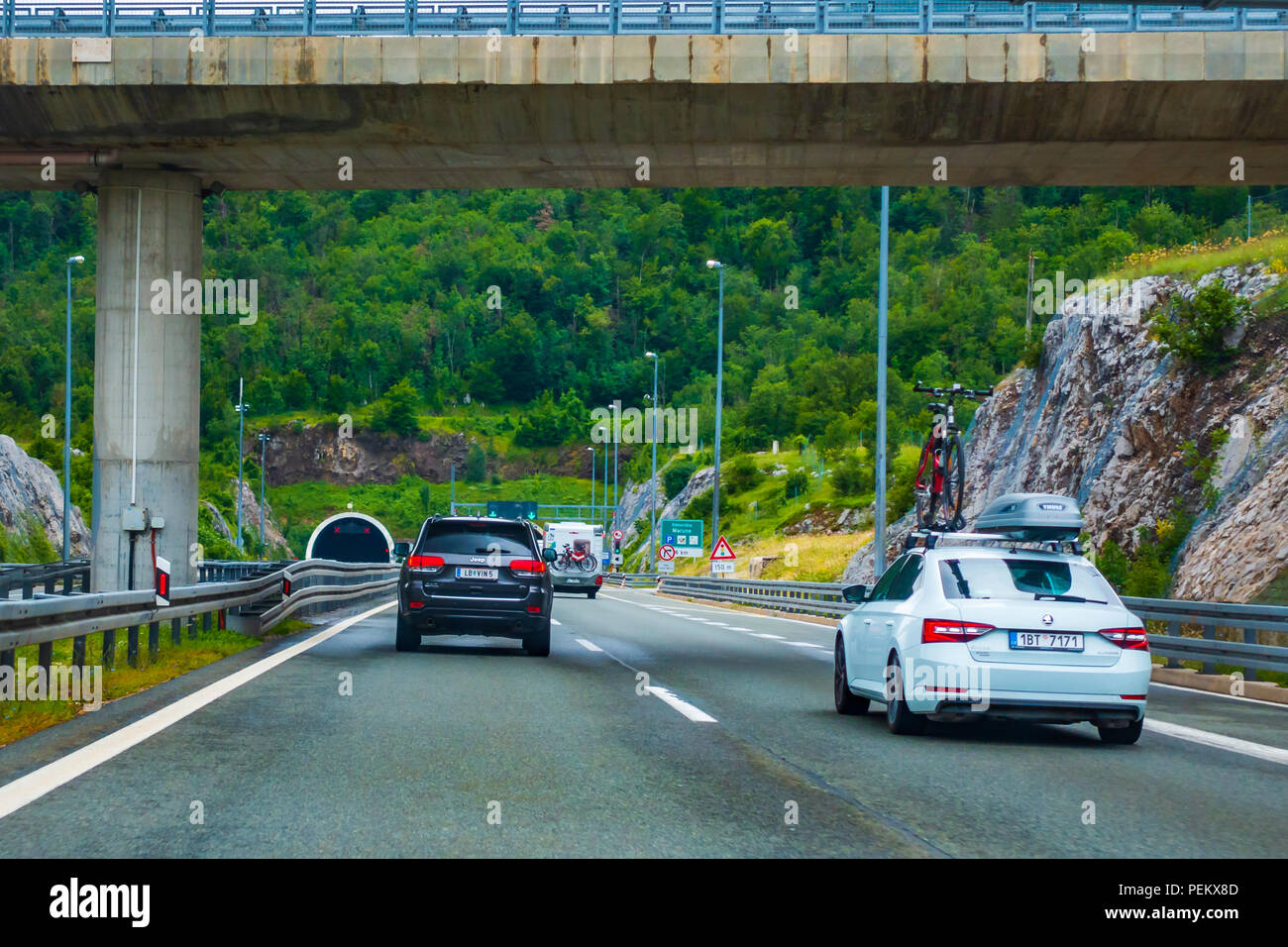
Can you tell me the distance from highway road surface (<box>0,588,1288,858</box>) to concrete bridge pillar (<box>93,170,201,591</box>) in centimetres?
778

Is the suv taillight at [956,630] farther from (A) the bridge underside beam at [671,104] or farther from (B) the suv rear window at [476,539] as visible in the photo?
(A) the bridge underside beam at [671,104]

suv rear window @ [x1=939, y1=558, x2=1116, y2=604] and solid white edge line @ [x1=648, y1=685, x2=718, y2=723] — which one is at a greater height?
suv rear window @ [x1=939, y1=558, x2=1116, y2=604]

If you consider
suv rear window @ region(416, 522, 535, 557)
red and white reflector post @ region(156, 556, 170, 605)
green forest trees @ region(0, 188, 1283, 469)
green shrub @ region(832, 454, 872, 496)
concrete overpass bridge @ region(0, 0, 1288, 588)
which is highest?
green forest trees @ region(0, 188, 1283, 469)

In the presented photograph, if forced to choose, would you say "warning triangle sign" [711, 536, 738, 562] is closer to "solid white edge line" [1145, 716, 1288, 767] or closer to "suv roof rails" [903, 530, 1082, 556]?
"suv roof rails" [903, 530, 1082, 556]

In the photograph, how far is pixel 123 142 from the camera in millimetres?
21344

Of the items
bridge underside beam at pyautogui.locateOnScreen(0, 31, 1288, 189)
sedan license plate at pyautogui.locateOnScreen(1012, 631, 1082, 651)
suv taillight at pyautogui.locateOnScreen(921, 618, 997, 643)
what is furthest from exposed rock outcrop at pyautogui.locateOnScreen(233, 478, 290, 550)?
sedan license plate at pyautogui.locateOnScreen(1012, 631, 1082, 651)

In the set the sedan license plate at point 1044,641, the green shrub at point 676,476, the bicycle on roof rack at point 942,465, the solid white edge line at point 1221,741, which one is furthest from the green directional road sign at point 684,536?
the sedan license plate at point 1044,641

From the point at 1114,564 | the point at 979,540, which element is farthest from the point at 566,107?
the point at 1114,564

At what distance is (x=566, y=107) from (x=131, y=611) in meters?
8.97

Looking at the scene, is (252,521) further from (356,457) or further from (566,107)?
(566,107)

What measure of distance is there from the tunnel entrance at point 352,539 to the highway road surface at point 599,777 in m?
42.6

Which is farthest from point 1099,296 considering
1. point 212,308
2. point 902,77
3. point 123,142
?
point 212,308

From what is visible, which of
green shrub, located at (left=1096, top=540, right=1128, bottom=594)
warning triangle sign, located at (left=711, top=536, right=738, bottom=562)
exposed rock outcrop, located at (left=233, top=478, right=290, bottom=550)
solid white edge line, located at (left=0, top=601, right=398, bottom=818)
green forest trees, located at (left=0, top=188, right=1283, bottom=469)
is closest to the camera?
solid white edge line, located at (left=0, top=601, right=398, bottom=818)

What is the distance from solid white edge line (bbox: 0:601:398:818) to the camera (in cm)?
760
